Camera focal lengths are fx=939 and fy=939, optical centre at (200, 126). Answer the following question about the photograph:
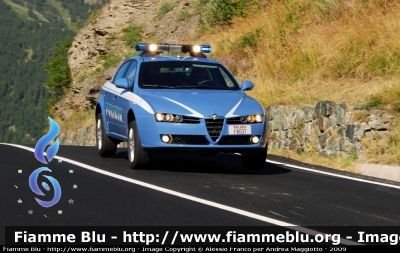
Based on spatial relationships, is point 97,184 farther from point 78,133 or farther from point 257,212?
point 78,133

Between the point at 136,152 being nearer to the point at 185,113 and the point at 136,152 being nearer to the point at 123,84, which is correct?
the point at 185,113

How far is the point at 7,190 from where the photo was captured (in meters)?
10.8

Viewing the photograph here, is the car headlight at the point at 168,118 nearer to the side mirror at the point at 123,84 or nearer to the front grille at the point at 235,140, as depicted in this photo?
the front grille at the point at 235,140

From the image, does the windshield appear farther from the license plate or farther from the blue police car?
the license plate

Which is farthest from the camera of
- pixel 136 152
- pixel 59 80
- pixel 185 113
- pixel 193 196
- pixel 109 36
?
pixel 59 80

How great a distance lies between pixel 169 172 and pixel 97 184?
1.83 metres

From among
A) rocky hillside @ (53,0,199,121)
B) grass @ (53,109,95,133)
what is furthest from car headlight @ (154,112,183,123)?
rocky hillside @ (53,0,199,121)

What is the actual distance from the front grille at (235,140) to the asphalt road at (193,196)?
47 cm

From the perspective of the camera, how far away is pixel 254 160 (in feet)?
45.6

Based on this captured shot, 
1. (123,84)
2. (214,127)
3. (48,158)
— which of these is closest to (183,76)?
(123,84)

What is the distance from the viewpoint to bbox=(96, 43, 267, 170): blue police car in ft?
41.9

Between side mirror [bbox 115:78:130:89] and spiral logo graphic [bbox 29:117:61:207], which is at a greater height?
side mirror [bbox 115:78:130:89]

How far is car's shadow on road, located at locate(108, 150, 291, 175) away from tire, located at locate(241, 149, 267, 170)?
8 cm

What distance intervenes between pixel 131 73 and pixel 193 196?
4.73m
